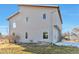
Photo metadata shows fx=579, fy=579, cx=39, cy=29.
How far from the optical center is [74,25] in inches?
332

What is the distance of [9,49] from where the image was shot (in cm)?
844

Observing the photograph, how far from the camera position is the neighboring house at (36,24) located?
8.40m

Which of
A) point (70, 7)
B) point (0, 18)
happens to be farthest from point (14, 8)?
point (70, 7)

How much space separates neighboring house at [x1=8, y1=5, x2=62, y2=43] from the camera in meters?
8.40

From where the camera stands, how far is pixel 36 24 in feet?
27.6

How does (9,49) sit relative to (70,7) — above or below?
below
